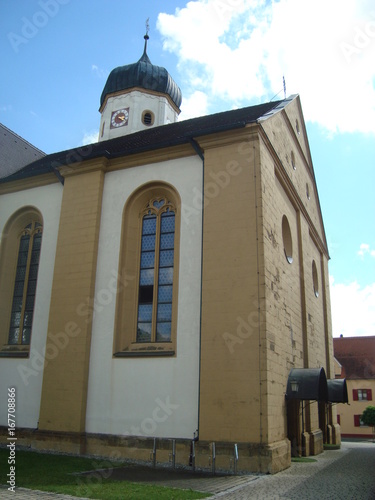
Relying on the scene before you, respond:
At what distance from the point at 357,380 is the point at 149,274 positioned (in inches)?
1327

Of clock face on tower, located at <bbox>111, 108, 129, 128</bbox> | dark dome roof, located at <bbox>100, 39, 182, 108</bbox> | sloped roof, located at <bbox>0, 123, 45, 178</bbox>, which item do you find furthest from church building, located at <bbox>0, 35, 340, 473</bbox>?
dark dome roof, located at <bbox>100, 39, 182, 108</bbox>

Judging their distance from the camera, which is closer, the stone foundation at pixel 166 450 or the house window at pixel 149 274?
the stone foundation at pixel 166 450

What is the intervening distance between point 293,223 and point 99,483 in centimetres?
1168

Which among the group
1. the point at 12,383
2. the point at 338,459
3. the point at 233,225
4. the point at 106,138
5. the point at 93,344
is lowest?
the point at 338,459

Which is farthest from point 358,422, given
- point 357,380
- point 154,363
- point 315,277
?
point 154,363

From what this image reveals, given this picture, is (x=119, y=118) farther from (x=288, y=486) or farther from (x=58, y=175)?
(x=288, y=486)

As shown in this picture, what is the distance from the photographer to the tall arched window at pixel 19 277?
15312mm

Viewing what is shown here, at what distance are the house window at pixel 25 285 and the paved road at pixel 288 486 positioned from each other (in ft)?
27.4

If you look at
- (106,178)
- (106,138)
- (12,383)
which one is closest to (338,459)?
(12,383)

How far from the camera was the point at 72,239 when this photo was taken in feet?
47.2

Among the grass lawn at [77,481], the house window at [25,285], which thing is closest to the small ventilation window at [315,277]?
the house window at [25,285]

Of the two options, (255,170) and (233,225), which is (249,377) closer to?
(233,225)

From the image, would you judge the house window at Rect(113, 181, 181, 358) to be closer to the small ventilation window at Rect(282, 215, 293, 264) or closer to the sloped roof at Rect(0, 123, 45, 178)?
the small ventilation window at Rect(282, 215, 293, 264)

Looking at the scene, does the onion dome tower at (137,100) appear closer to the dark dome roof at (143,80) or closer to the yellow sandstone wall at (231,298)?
the dark dome roof at (143,80)
